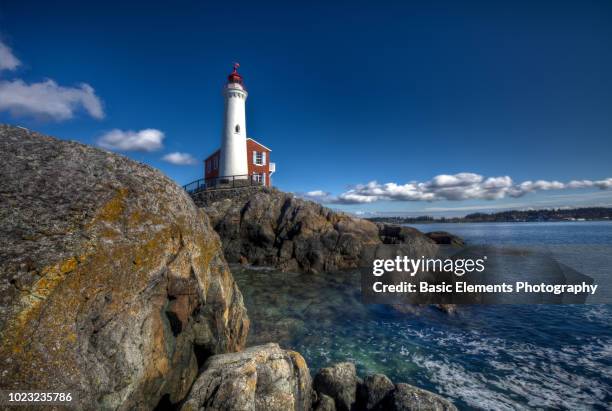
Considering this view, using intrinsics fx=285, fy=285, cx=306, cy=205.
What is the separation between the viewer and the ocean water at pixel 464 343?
8.19 meters

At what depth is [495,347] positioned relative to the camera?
1077 cm

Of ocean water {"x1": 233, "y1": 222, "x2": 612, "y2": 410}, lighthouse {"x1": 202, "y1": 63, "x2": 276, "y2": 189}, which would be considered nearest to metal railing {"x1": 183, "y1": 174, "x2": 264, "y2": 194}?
lighthouse {"x1": 202, "y1": 63, "x2": 276, "y2": 189}

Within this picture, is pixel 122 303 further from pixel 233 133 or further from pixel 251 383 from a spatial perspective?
pixel 233 133

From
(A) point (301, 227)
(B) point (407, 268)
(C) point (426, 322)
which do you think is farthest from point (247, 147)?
(C) point (426, 322)

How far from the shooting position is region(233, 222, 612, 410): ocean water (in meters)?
8.19

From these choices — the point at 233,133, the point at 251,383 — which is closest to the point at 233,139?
the point at 233,133

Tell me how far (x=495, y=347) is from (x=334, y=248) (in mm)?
14529

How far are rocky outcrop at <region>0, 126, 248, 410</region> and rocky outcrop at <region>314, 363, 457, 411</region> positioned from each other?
9.05ft

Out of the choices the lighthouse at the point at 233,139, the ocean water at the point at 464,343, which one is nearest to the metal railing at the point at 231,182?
the lighthouse at the point at 233,139

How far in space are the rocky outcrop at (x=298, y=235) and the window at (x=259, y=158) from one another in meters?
12.7

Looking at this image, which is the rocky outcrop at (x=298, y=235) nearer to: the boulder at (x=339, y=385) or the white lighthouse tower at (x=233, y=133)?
the white lighthouse tower at (x=233, y=133)

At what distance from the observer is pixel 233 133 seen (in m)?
35.7

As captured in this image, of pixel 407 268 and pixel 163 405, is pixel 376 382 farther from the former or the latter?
pixel 407 268

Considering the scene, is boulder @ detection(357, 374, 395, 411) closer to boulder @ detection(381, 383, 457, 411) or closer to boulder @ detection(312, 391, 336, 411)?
boulder @ detection(381, 383, 457, 411)
